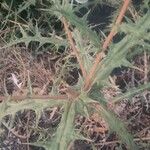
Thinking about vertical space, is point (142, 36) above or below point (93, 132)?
above

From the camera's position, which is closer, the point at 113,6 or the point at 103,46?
the point at 103,46

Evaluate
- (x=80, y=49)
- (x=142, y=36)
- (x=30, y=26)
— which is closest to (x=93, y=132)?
(x=80, y=49)

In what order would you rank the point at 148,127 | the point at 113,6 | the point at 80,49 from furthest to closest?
1. the point at 113,6
2. the point at 148,127
3. the point at 80,49

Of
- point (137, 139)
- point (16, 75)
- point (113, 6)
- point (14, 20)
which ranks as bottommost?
point (137, 139)

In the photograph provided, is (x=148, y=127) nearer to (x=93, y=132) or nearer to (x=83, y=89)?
(x=93, y=132)

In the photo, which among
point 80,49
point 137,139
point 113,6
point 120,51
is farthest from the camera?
point 113,6

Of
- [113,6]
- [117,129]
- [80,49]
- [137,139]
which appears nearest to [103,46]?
[117,129]

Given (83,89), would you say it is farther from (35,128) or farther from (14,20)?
(14,20)

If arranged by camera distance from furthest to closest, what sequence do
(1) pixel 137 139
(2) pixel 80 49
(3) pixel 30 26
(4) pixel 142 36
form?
(3) pixel 30 26 → (1) pixel 137 139 → (2) pixel 80 49 → (4) pixel 142 36

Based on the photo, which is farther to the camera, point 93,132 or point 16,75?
point 16,75
